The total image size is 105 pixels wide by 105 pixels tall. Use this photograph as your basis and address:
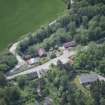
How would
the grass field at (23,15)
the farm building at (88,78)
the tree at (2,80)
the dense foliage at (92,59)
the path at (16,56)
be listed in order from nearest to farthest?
the farm building at (88,78)
the dense foliage at (92,59)
the tree at (2,80)
the path at (16,56)
the grass field at (23,15)

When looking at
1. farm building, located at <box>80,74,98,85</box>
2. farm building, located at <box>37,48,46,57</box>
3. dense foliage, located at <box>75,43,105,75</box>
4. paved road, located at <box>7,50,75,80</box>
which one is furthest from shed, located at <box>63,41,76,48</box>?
farm building, located at <box>80,74,98,85</box>

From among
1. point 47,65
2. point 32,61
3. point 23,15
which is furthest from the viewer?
point 23,15

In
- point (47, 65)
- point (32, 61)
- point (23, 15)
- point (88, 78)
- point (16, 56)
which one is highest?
point (23, 15)

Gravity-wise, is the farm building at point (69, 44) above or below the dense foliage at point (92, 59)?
above

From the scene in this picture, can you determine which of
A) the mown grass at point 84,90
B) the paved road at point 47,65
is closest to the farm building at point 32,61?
the paved road at point 47,65

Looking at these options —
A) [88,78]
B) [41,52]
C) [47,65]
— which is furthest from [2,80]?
[88,78]

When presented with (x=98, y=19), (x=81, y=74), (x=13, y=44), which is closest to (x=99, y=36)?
(x=98, y=19)

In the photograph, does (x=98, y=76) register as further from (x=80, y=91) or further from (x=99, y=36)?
(x=99, y=36)

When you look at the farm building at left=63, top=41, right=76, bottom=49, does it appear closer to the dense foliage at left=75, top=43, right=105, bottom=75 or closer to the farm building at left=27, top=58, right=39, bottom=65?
the dense foliage at left=75, top=43, right=105, bottom=75

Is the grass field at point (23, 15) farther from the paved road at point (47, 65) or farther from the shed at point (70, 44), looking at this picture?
the paved road at point (47, 65)

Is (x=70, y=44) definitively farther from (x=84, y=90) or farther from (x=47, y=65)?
(x=84, y=90)
